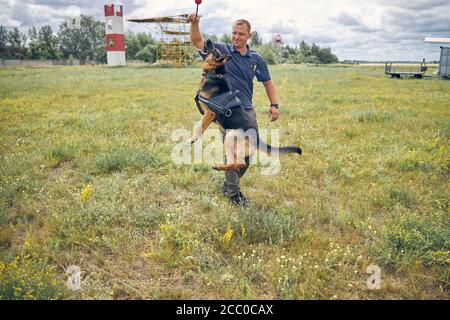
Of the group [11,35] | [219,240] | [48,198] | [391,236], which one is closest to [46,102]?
[48,198]

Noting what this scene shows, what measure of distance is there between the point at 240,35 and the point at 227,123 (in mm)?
1357

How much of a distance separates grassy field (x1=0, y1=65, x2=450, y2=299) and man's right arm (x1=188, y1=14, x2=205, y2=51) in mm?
2468

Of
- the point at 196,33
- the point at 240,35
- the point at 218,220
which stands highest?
the point at 240,35

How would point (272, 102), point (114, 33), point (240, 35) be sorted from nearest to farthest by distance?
point (240, 35) < point (272, 102) < point (114, 33)

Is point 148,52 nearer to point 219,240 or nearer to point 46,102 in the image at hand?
point 46,102

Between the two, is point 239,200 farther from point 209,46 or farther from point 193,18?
point 193,18

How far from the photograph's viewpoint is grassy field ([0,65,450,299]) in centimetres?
361

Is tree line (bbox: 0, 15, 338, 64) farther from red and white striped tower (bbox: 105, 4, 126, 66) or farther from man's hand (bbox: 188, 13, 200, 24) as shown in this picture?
man's hand (bbox: 188, 13, 200, 24)

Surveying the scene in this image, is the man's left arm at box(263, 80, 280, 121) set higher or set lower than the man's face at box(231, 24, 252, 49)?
lower

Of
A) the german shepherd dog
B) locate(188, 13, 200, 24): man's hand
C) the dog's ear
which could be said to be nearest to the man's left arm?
the german shepherd dog

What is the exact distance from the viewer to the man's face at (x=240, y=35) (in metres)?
4.61

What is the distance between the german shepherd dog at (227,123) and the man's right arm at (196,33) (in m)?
0.20

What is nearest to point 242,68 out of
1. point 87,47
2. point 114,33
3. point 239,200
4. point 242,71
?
point 242,71

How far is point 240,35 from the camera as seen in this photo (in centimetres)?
465
